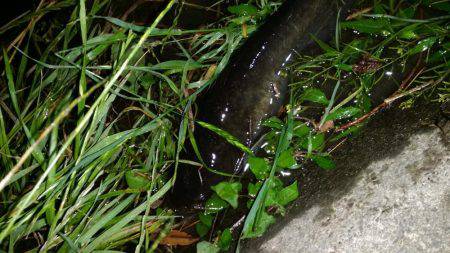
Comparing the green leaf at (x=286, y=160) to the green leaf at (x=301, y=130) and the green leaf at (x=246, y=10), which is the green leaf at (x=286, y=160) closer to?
the green leaf at (x=301, y=130)

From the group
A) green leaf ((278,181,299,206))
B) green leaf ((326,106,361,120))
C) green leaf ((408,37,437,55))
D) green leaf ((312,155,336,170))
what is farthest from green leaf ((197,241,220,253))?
green leaf ((408,37,437,55))

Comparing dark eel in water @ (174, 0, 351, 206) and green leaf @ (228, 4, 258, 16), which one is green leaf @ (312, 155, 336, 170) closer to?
dark eel in water @ (174, 0, 351, 206)

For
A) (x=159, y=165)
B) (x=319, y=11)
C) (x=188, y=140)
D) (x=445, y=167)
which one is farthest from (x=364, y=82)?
(x=159, y=165)

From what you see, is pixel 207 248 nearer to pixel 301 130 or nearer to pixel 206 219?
pixel 206 219

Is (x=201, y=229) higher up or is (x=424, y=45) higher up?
(x=424, y=45)

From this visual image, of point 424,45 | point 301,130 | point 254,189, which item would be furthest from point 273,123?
point 424,45
